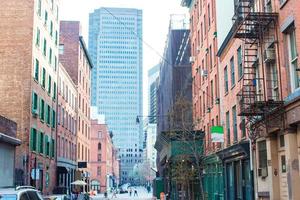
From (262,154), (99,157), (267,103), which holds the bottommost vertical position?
(262,154)

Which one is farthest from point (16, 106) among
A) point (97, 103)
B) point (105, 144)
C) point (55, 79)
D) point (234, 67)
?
point (97, 103)

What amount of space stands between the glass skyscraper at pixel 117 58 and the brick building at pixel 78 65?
2977mm

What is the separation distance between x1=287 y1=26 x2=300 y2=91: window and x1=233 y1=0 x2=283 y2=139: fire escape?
862 millimetres

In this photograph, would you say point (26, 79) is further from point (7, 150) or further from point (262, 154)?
point (262, 154)

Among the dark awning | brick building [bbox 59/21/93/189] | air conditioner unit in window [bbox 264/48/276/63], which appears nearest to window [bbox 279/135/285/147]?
air conditioner unit in window [bbox 264/48/276/63]

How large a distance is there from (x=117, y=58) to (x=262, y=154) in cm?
4417

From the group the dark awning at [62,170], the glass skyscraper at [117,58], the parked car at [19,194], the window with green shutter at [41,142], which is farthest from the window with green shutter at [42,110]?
the parked car at [19,194]

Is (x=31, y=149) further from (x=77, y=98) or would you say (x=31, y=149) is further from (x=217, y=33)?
(x=77, y=98)

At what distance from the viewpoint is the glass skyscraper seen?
145 feet

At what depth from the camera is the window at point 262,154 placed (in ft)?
63.9

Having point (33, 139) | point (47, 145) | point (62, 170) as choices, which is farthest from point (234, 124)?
point (62, 170)

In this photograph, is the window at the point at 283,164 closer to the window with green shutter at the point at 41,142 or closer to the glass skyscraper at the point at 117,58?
the glass skyscraper at the point at 117,58

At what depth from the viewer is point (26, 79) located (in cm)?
A: 3988

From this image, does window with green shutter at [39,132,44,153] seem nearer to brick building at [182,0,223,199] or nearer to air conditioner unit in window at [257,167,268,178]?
brick building at [182,0,223,199]
